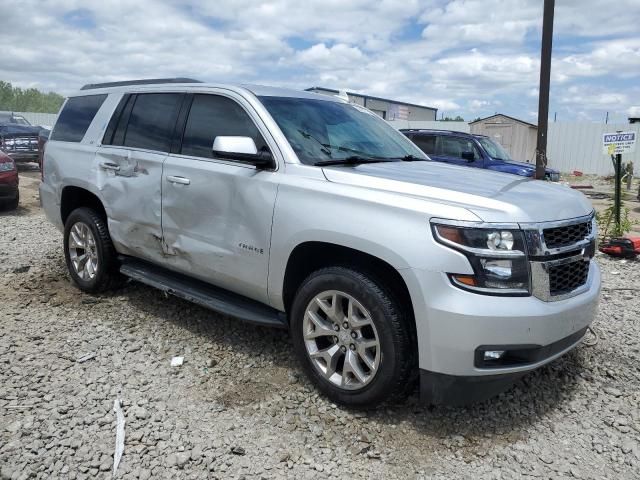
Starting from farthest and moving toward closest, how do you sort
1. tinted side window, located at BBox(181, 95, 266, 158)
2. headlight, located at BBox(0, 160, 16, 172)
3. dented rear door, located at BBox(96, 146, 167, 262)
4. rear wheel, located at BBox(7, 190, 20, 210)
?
1. rear wheel, located at BBox(7, 190, 20, 210)
2. headlight, located at BBox(0, 160, 16, 172)
3. dented rear door, located at BBox(96, 146, 167, 262)
4. tinted side window, located at BBox(181, 95, 266, 158)

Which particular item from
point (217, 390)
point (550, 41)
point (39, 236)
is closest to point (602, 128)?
point (550, 41)

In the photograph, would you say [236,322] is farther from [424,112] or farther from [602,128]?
[424,112]

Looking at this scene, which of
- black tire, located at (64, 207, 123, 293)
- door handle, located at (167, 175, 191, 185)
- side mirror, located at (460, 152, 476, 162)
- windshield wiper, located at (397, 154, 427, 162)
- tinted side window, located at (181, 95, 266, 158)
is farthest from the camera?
side mirror, located at (460, 152, 476, 162)

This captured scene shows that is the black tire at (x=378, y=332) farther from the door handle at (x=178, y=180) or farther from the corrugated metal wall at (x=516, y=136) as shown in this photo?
the corrugated metal wall at (x=516, y=136)

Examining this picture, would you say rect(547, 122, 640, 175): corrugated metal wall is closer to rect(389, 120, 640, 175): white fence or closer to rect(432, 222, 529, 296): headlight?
rect(389, 120, 640, 175): white fence

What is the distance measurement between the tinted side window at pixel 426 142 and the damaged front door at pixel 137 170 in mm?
9688

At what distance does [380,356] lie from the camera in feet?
9.80

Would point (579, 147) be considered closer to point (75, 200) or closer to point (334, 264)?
point (75, 200)

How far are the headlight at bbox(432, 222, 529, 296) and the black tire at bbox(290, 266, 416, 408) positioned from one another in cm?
41

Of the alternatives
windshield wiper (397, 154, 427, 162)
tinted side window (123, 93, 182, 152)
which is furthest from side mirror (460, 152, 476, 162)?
tinted side window (123, 93, 182, 152)

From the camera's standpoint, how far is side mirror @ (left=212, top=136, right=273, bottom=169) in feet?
11.1

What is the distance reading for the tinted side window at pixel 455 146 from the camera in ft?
43.2

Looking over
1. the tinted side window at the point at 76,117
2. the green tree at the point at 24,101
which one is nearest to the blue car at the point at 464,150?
the tinted side window at the point at 76,117

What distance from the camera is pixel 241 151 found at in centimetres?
339
